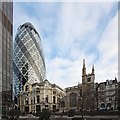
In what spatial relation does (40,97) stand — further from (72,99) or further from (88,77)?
(88,77)

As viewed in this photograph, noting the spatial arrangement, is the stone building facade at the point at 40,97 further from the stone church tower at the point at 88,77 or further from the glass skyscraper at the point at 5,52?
the glass skyscraper at the point at 5,52

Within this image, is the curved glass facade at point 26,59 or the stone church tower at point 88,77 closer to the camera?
the stone church tower at point 88,77

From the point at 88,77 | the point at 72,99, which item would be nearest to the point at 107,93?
the point at 88,77

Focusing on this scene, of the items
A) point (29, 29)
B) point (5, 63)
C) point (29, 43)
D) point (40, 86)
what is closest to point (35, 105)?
point (40, 86)

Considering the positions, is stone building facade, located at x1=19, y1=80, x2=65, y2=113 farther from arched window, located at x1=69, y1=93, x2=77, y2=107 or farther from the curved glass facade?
the curved glass facade

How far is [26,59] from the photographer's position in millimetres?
125312

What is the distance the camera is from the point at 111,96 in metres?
83.1

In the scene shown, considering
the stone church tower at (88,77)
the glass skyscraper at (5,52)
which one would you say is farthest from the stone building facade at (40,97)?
the glass skyscraper at (5,52)

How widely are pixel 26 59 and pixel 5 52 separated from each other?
256 feet

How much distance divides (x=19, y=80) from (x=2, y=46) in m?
84.2

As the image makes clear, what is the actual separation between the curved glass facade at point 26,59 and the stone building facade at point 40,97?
14.0m

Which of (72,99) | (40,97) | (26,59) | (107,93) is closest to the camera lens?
(107,93)

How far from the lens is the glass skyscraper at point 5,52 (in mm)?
44888

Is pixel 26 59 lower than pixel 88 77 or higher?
higher
